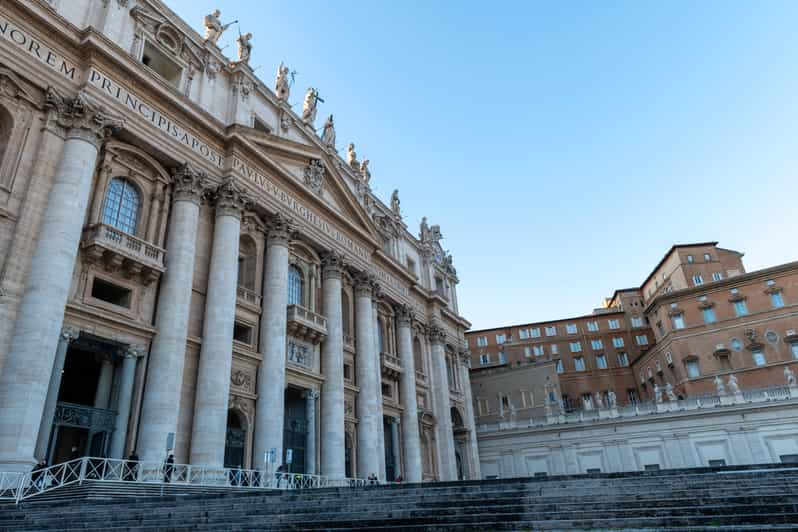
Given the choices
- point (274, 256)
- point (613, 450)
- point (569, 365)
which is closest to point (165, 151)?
point (274, 256)

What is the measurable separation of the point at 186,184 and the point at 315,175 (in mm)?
8508

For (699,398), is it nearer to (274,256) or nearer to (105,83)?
(274,256)

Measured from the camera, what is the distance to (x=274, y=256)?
2484 cm

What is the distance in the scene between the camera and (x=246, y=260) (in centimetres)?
2530

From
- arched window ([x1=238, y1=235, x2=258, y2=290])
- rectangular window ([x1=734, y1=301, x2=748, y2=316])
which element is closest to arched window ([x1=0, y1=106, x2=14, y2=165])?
arched window ([x1=238, y1=235, x2=258, y2=290])

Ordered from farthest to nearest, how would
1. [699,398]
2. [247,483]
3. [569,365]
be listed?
[569,365], [699,398], [247,483]

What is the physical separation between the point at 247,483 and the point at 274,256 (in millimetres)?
9456

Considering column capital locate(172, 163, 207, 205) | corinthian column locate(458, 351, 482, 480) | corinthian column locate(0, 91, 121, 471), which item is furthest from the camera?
corinthian column locate(458, 351, 482, 480)

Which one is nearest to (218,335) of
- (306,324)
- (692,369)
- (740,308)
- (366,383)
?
(306,324)

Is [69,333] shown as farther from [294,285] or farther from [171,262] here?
[294,285]

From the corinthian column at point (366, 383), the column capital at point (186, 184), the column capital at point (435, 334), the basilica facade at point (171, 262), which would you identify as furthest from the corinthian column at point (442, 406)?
the column capital at point (186, 184)

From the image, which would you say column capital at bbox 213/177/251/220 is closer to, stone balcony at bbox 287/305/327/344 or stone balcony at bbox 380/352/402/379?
stone balcony at bbox 287/305/327/344

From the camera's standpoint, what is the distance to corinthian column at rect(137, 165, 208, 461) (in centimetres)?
1792

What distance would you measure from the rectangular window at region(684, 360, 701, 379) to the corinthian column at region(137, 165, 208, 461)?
41304 mm
